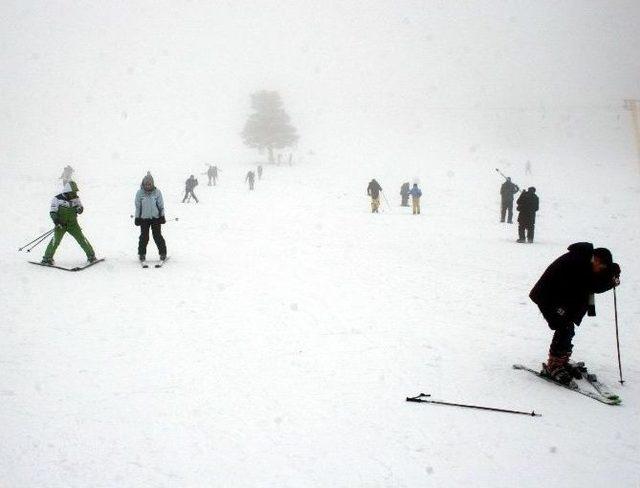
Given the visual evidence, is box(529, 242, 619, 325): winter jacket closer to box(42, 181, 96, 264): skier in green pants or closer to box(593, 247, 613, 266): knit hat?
box(593, 247, 613, 266): knit hat

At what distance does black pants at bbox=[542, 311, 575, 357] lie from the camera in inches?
180

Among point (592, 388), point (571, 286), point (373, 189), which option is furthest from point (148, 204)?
point (373, 189)

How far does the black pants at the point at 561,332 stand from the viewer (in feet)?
15.0

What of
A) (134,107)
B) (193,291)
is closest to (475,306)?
(193,291)

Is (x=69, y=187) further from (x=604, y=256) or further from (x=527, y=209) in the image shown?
(x=527, y=209)

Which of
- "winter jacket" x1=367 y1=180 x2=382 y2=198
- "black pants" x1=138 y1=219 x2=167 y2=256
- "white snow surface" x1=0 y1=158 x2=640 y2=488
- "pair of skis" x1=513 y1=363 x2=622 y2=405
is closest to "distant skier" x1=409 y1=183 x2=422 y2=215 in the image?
"winter jacket" x1=367 y1=180 x2=382 y2=198

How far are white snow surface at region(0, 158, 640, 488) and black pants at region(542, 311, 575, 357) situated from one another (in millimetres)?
429

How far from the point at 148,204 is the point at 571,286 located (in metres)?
7.64

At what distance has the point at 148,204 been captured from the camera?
876 centimetres

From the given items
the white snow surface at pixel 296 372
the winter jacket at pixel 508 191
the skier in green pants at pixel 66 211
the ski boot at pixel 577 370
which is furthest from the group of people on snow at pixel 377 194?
the ski boot at pixel 577 370

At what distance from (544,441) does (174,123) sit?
3244 inches

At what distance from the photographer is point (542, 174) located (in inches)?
1821

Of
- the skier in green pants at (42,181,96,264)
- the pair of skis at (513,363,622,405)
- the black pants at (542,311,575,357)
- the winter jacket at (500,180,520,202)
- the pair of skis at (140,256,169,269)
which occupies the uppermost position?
the winter jacket at (500,180,520,202)

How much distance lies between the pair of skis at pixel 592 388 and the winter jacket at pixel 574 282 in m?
0.74
